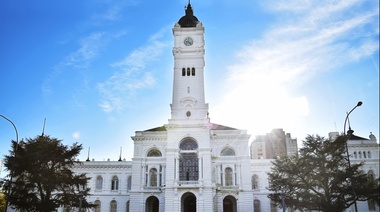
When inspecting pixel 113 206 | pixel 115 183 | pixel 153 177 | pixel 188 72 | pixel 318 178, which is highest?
pixel 188 72

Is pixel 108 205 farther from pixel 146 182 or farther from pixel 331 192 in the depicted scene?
pixel 331 192

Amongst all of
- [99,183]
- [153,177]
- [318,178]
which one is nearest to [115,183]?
[99,183]

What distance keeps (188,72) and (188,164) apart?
16899 mm

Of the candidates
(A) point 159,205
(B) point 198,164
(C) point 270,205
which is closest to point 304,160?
(B) point 198,164

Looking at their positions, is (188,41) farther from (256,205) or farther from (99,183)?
(256,205)

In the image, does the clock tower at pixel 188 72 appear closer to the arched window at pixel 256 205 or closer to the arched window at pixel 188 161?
the arched window at pixel 188 161

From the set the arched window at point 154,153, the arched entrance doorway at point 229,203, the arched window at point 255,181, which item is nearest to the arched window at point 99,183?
the arched window at point 154,153

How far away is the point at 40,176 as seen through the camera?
3659cm

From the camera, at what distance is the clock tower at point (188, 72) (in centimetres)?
5625

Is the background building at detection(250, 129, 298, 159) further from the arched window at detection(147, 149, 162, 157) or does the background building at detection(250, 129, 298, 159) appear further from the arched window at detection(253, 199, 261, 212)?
the arched window at detection(147, 149, 162, 157)

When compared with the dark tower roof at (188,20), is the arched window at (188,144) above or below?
below

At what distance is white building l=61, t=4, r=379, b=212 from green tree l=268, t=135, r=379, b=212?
1262 cm

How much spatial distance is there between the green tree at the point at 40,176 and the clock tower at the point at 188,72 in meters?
19.6

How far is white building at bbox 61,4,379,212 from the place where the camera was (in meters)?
50.4
